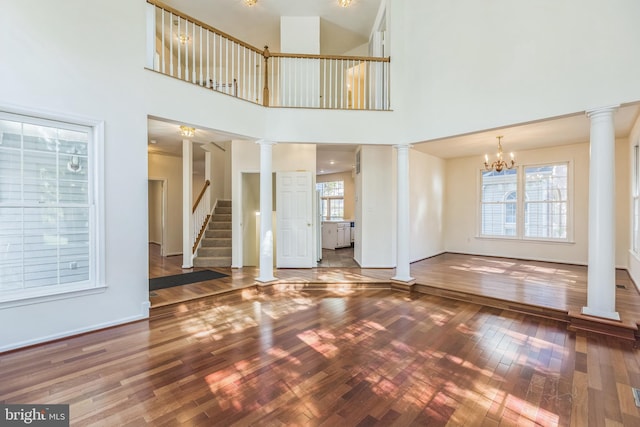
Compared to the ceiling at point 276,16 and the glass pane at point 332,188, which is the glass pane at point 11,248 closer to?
the ceiling at point 276,16

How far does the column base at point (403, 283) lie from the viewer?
16.1 ft

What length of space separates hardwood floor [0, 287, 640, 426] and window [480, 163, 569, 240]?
13.5ft

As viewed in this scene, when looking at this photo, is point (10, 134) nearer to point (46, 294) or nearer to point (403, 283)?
point (46, 294)

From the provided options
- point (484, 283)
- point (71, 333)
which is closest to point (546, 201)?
point (484, 283)

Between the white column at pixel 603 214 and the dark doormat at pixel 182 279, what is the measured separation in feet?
18.5

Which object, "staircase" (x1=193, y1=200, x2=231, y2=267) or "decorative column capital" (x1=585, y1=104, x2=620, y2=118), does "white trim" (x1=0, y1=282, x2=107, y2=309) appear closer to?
"staircase" (x1=193, y1=200, x2=231, y2=267)

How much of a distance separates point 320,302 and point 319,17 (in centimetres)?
585

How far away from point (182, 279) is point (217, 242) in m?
1.70

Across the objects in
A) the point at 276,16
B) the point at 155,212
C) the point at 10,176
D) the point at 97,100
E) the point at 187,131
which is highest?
the point at 276,16

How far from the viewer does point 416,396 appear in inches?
84.6

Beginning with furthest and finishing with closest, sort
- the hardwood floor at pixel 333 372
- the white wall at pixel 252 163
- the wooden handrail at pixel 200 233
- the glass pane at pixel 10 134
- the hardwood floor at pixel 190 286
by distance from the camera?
the wooden handrail at pixel 200 233
the white wall at pixel 252 163
the hardwood floor at pixel 190 286
the glass pane at pixel 10 134
the hardwood floor at pixel 333 372

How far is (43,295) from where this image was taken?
9.63 ft

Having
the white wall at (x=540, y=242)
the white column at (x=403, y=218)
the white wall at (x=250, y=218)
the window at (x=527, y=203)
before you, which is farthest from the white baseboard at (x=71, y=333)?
the window at (x=527, y=203)

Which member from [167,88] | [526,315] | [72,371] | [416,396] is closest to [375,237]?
[526,315]
